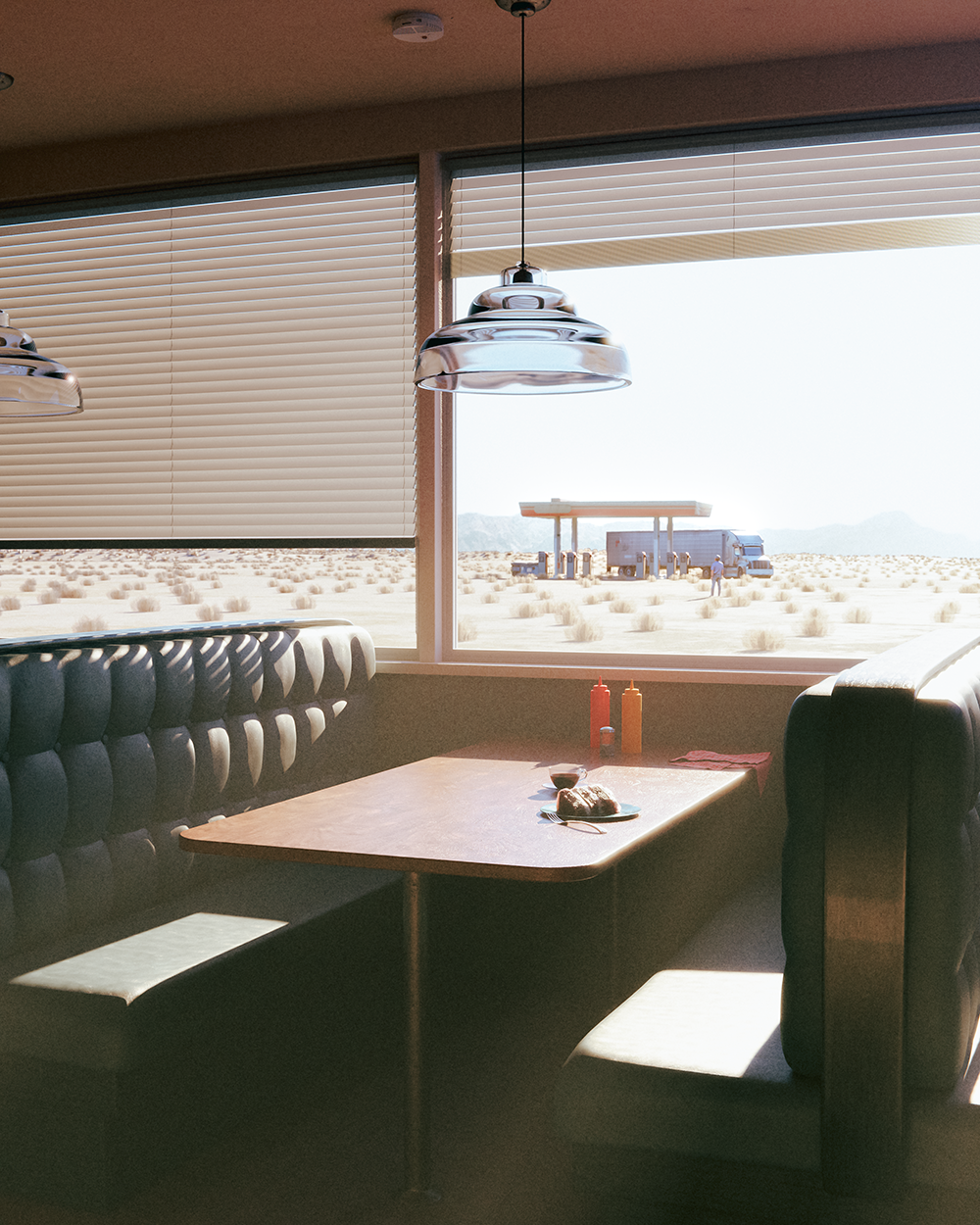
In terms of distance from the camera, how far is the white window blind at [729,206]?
132 inches

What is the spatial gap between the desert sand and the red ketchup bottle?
0.51m

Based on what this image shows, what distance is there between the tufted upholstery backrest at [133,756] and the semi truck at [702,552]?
109 cm

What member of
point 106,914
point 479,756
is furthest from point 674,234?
point 106,914

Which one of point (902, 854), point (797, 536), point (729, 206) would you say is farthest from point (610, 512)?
point (902, 854)

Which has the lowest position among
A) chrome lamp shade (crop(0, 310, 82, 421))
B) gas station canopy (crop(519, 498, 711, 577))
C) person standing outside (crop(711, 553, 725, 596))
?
person standing outside (crop(711, 553, 725, 596))

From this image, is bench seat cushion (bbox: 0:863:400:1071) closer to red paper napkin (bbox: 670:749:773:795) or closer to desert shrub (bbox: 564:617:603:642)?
red paper napkin (bbox: 670:749:773:795)

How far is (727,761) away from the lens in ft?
9.65

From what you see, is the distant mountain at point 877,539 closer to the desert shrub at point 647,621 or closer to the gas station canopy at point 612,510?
the gas station canopy at point 612,510

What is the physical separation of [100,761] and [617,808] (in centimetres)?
118

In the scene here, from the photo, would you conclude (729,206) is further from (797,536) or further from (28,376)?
(28,376)

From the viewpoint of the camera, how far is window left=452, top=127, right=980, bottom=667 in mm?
3371

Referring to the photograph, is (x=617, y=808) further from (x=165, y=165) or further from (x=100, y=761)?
(x=165, y=165)

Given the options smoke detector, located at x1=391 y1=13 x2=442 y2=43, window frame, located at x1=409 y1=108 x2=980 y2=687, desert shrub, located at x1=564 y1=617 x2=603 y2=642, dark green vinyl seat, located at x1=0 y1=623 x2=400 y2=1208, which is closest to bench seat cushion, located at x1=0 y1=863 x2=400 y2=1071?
dark green vinyl seat, located at x1=0 y1=623 x2=400 y2=1208

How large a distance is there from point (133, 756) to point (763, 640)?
1.95 m
